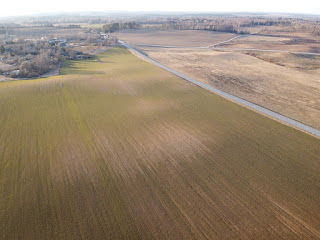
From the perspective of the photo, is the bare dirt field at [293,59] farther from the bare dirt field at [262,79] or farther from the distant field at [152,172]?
the distant field at [152,172]

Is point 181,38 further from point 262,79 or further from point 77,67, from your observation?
point 262,79

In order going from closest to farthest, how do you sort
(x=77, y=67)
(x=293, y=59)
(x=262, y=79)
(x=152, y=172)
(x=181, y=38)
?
(x=152, y=172)
(x=262, y=79)
(x=77, y=67)
(x=293, y=59)
(x=181, y=38)

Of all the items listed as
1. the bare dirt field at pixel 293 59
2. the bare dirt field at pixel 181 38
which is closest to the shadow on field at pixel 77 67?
the bare dirt field at pixel 181 38

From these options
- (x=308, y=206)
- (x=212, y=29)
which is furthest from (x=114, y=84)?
(x=212, y=29)

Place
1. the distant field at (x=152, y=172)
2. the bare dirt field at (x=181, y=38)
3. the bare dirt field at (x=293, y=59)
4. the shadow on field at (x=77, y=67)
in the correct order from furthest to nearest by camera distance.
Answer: the bare dirt field at (x=181, y=38) < the bare dirt field at (x=293, y=59) < the shadow on field at (x=77, y=67) < the distant field at (x=152, y=172)

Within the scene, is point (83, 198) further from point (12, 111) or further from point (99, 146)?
point (12, 111)

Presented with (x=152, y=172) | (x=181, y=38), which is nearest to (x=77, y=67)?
(x=152, y=172)

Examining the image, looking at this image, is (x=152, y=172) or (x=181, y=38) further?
(x=181, y=38)
